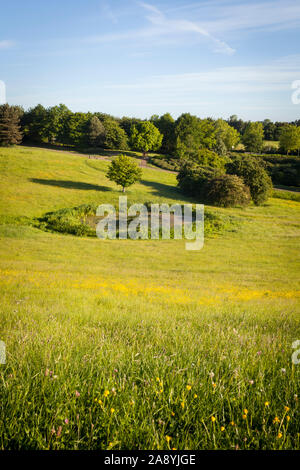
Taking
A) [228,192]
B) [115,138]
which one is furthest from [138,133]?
[228,192]

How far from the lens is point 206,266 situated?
68.0 ft

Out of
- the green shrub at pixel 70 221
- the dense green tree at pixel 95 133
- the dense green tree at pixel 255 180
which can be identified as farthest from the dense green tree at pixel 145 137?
the green shrub at pixel 70 221

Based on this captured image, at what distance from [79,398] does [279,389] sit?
2089mm

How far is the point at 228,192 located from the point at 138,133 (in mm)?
48761

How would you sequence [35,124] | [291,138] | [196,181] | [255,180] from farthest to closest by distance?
[35,124] → [291,138] → [196,181] → [255,180]

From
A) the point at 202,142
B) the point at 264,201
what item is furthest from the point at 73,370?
the point at 202,142

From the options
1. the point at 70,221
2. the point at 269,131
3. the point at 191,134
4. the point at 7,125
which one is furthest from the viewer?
the point at 269,131

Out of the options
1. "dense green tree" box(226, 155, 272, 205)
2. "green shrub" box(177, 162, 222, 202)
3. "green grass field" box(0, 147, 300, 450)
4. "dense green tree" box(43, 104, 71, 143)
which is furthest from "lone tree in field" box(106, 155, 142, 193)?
"dense green tree" box(43, 104, 71, 143)

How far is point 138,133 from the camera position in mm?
81500

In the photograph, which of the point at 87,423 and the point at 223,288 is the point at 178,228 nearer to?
the point at 223,288

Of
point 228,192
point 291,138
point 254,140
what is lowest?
point 228,192

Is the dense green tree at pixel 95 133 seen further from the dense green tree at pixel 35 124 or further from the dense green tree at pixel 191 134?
the dense green tree at pixel 191 134

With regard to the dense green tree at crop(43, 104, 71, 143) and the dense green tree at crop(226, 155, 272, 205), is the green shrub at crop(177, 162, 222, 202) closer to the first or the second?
the dense green tree at crop(226, 155, 272, 205)

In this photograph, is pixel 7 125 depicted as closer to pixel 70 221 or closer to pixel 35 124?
pixel 35 124
